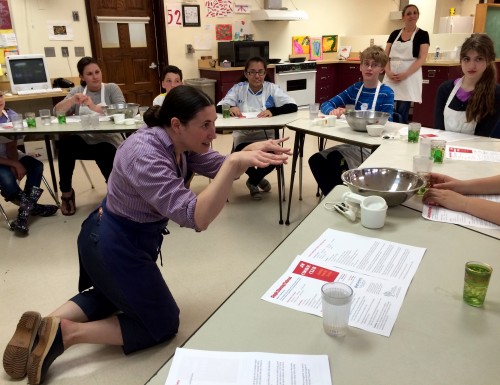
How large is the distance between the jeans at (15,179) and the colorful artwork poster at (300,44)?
5258 mm

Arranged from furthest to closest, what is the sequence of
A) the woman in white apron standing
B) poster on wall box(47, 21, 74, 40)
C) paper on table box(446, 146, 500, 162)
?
poster on wall box(47, 21, 74, 40) < the woman in white apron standing < paper on table box(446, 146, 500, 162)

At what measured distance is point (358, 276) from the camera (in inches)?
46.3

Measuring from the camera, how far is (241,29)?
6809 mm

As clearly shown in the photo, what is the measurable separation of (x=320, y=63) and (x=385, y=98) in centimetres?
419

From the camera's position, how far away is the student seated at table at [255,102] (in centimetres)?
354

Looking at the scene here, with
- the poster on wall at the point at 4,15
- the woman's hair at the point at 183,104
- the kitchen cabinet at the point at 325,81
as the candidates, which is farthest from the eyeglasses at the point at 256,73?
the kitchen cabinet at the point at 325,81

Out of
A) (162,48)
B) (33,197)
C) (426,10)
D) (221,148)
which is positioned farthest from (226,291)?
(426,10)

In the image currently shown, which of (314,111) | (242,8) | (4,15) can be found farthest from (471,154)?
(242,8)

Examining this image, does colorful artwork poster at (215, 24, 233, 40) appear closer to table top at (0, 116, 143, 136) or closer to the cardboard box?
the cardboard box

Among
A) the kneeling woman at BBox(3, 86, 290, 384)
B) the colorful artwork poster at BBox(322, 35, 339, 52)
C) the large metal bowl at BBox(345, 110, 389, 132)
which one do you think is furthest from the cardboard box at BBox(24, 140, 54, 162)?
the colorful artwork poster at BBox(322, 35, 339, 52)

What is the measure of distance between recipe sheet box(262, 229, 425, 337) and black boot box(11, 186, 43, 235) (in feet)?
8.44

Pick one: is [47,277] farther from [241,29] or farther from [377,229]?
[241,29]

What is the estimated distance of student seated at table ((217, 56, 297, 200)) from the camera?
3.54m

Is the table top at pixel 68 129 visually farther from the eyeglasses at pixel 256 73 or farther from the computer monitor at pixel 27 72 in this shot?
the computer monitor at pixel 27 72
